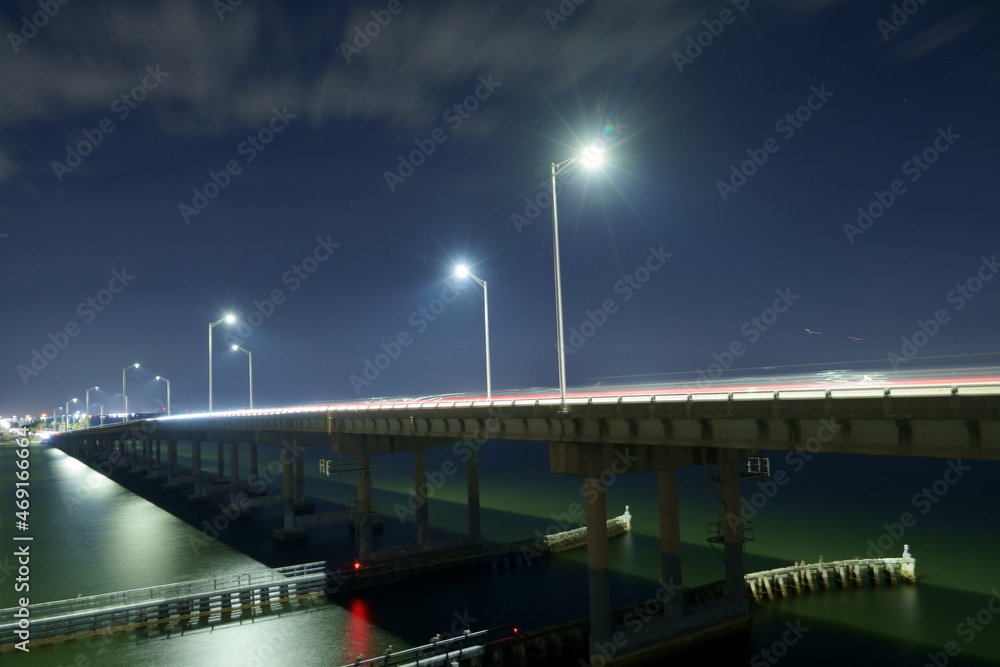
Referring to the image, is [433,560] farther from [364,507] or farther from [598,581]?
[598,581]

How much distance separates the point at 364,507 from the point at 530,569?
37.7 feet

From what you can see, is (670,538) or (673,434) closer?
(673,434)

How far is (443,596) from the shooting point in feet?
128

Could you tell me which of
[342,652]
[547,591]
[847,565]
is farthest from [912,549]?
[342,652]

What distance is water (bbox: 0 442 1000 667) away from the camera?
3039 centimetres

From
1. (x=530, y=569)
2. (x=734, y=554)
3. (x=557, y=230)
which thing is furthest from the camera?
(x=530, y=569)

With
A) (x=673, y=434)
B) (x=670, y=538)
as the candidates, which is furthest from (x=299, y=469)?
(x=673, y=434)

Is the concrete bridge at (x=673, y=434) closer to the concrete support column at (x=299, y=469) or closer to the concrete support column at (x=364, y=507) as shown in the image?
the concrete support column at (x=364, y=507)

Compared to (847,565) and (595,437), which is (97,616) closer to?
(595,437)

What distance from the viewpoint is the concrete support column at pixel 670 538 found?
30.2m

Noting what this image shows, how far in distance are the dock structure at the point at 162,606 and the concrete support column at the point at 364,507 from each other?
Answer: 149 inches

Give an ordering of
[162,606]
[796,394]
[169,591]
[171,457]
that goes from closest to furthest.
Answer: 1. [796,394]
2. [162,606]
3. [169,591]
4. [171,457]

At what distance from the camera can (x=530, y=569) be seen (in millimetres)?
43812

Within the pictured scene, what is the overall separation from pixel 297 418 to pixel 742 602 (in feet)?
115
